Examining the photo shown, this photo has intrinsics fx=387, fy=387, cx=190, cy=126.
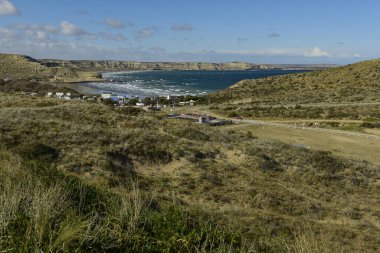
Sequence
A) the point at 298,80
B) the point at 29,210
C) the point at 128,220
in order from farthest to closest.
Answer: the point at 298,80
the point at 128,220
the point at 29,210

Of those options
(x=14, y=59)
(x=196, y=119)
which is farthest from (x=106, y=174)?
(x=14, y=59)

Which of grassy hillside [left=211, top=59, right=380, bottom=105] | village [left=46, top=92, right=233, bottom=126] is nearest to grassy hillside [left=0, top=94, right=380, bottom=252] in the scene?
village [left=46, top=92, right=233, bottom=126]

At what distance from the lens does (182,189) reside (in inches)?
601

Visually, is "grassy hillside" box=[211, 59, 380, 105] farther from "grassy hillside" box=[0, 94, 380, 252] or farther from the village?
"grassy hillside" box=[0, 94, 380, 252]

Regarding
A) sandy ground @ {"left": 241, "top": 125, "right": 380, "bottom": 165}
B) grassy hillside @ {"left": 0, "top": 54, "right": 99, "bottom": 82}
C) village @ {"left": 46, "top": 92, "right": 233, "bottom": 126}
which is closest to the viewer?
sandy ground @ {"left": 241, "top": 125, "right": 380, "bottom": 165}

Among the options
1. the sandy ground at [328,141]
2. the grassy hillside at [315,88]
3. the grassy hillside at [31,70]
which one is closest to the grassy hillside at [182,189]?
the sandy ground at [328,141]

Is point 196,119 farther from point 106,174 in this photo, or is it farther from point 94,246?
point 94,246

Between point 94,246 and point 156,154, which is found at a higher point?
point 94,246

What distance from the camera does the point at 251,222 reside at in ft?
38.1

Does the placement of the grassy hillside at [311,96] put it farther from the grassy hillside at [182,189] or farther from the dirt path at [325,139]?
the grassy hillside at [182,189]

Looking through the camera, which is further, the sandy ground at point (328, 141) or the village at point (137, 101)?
the village at point (137, 101)

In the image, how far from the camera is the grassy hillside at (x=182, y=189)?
15.4 ft

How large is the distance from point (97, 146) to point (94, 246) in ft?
49.6

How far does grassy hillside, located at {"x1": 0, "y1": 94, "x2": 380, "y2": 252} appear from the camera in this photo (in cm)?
471
